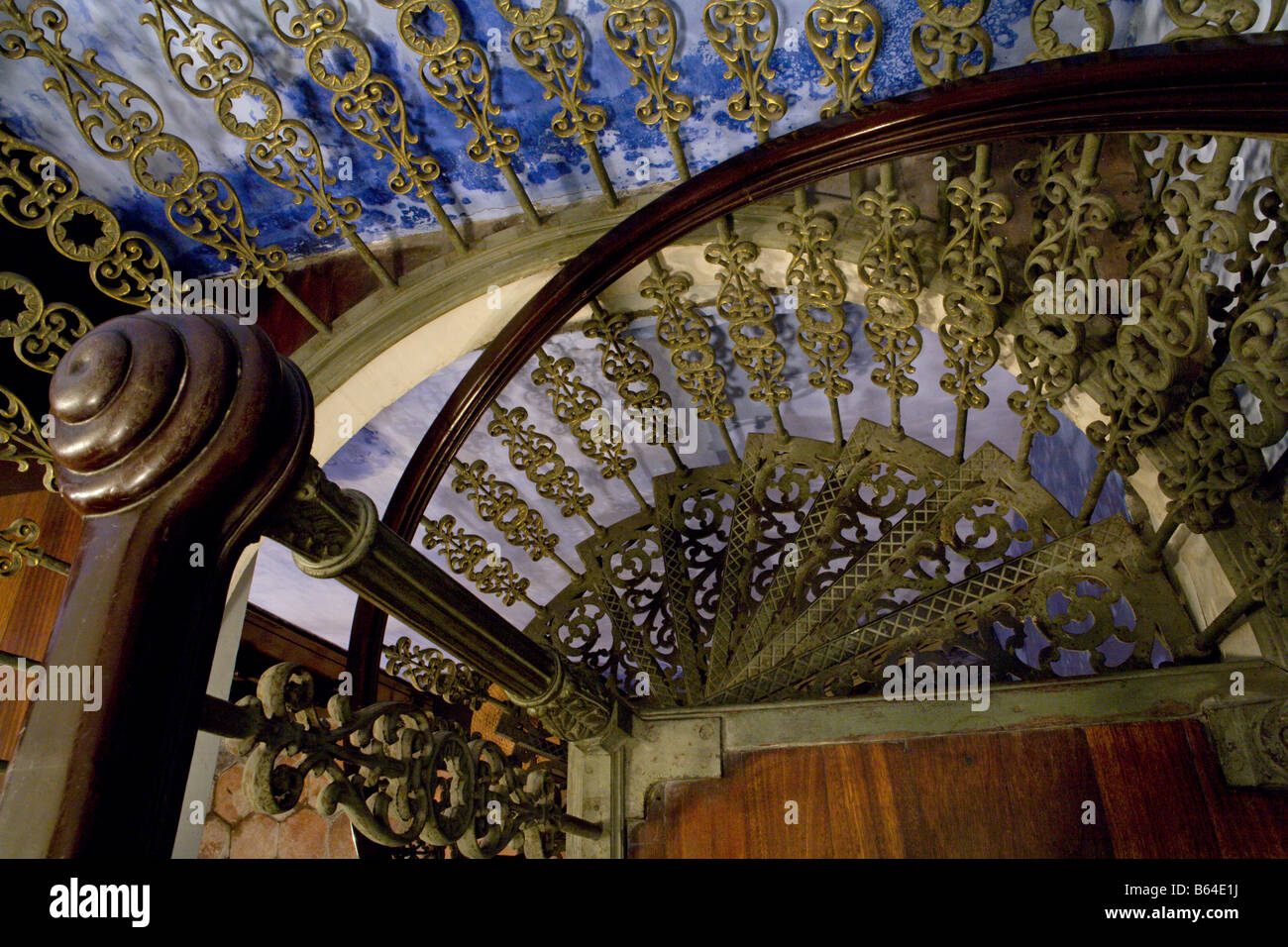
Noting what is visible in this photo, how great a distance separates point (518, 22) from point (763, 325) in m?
1.01

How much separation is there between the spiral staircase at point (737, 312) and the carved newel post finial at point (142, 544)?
0.16 m

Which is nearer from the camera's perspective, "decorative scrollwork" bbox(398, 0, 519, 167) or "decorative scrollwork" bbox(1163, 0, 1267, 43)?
"decorative scrollwork" bbox(1163, 0, 1267, 43)

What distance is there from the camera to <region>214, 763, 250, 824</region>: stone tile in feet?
14.7

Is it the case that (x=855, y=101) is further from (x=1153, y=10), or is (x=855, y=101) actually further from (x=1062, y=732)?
(x=1062, y=732)

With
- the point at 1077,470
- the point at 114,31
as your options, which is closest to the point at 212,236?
the point at 114,31

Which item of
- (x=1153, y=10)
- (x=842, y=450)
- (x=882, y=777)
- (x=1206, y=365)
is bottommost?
(x=882, y=777)

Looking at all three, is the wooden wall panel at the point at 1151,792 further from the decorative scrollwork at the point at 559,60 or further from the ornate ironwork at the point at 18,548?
the ornate ironwork at the point at 18,548

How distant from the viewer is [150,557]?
2.39 feet

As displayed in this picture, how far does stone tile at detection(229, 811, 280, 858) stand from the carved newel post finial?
4336mm

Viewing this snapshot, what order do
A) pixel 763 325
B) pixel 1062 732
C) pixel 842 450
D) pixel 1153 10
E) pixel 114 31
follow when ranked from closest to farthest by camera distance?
pixel 1153 10
pixel 1062 732
pixel 114 31
pixel 763 325
pixel 842 450

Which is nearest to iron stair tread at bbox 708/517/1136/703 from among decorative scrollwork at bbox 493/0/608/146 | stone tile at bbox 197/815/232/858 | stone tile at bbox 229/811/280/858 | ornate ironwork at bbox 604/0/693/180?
ornate ironwork at bbox 604/0/693/180

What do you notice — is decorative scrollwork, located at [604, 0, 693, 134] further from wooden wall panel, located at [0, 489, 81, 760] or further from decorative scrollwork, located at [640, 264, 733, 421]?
wooden wall panel, located at [0, 489, 81, 760]

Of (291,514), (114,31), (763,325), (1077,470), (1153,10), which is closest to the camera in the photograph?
(291,514)

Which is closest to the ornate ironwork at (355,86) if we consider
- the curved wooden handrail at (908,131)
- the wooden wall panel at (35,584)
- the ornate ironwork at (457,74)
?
the ornate ironwork at (457,74)
